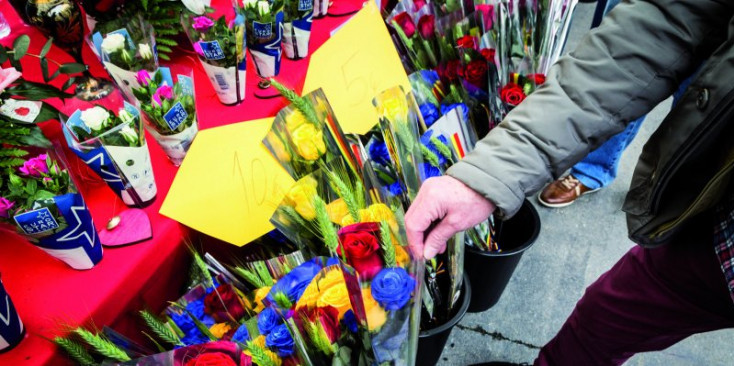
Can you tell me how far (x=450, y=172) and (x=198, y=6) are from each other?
0.78 meters

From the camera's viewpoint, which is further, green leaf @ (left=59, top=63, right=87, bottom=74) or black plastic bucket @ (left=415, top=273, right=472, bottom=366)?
black plastic bucket @ (left=415, top=273, right=472, bottom=366)

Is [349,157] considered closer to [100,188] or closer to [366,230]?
[366,230]

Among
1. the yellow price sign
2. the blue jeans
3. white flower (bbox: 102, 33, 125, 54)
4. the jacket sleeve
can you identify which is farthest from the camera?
the blue jeans

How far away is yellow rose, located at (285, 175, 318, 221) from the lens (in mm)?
876

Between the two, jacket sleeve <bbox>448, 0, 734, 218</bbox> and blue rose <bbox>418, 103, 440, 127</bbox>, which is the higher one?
jacket sleeve <bbox>448, 0, 734, 218</bbox>

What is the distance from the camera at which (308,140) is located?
2.98 ft

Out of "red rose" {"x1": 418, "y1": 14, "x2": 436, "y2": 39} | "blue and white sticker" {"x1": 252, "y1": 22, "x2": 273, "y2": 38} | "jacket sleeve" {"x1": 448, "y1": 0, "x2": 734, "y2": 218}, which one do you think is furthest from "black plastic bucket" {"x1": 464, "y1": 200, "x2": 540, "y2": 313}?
"blue and white sticker" {"x1": 252, "y1": 22, "x2": 273, "y2": 38}

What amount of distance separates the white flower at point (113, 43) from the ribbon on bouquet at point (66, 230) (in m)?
0.40

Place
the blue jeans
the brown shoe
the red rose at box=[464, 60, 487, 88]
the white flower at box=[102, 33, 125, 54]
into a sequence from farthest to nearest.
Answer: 1. the brown shoe
2. the blue jeans
3. the red rose at box=[464, 60, 487, 88]
4. the white flower at box=[102, 33, 125, 54]

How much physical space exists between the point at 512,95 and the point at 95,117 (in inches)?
36.9

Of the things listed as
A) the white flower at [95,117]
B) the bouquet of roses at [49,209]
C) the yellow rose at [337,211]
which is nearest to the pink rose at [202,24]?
the white flower at [95,117]

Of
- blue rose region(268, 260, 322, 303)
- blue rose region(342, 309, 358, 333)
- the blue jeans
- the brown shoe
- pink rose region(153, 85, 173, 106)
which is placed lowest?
the brown shoe

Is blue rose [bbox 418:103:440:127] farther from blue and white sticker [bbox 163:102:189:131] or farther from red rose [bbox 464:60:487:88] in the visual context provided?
blue and white sticker [bbox 163:102:189:131]

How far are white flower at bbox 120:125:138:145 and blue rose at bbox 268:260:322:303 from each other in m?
0.39
